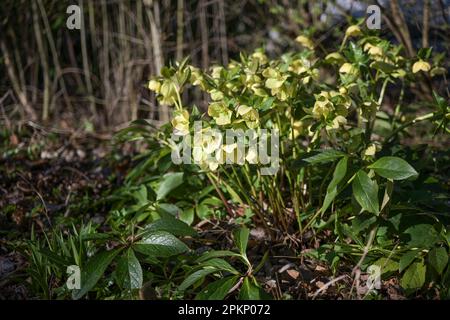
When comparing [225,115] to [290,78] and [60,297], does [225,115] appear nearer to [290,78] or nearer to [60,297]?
[290,78]

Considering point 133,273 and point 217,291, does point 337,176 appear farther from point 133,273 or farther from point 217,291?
point 133,273

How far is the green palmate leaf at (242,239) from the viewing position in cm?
152

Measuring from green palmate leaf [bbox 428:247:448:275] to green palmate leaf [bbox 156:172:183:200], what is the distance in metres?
0.90

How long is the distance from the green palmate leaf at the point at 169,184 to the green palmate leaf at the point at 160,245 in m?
0.43

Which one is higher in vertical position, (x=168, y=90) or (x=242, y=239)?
(x=168, y=90)

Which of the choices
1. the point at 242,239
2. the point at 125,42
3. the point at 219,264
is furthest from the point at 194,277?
the point at 125,42

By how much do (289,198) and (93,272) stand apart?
2.76ft

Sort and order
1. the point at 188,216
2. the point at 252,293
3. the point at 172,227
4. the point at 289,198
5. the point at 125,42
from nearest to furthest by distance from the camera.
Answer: the point at 252,293
the point at 172,227
the point at 188,216
the point at 289,198
the point at 125,42

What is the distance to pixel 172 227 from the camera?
159cm

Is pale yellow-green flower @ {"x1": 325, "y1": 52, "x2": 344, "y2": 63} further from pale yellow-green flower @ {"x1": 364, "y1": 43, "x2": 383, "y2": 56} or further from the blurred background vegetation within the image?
the blurred background vegetation

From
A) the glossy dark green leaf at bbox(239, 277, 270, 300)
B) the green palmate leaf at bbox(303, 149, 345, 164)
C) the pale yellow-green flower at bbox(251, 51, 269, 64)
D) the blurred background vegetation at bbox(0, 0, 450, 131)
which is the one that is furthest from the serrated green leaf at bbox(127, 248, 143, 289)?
the blurred background vegetation at bbox(0, 0, 450, 131)

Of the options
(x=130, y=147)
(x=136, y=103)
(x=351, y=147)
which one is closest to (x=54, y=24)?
(x=136, y=103)

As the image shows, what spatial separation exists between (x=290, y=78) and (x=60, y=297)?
0.90 meters

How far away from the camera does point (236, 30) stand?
13.4ft
